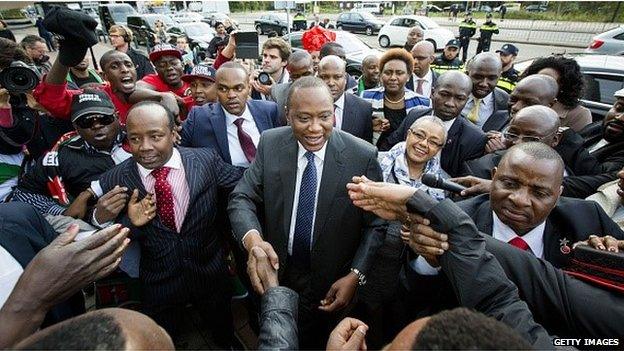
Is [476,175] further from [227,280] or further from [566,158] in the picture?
[227,280]

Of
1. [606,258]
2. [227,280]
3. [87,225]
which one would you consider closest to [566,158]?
[606,258]

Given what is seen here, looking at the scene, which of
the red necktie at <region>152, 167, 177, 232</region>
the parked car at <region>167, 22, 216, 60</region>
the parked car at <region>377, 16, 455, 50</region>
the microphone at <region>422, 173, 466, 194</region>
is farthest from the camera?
the parked car at <region>377, 16, 455, 50</region>

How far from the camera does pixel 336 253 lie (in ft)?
7.36

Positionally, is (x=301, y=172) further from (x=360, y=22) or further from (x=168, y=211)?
(x=360, y=22)

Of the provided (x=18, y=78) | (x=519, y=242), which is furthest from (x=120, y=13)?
(x=519, y=242)

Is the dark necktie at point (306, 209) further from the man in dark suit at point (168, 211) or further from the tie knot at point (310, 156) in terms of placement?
the man in dark suit at point (168, 211)

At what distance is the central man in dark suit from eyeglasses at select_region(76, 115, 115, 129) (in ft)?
3.73

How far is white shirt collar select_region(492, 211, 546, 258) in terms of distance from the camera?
74.5 inches

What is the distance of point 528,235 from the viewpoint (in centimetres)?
191

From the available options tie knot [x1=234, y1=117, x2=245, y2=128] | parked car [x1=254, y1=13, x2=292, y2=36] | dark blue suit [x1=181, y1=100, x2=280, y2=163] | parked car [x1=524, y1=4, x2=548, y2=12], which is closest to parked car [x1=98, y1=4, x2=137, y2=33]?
parked car [x1=254, y1=13, x2=292, y2=36]

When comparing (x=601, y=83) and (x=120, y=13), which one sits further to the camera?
(x=120, y=13)

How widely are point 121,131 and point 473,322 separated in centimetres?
273

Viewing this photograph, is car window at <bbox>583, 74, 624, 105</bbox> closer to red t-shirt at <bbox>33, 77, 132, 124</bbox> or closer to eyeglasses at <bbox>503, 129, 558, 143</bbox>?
eyeglasses at <bbox>503, 129, 558, 143</bbox>

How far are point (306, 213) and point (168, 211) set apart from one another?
0.90 meters
